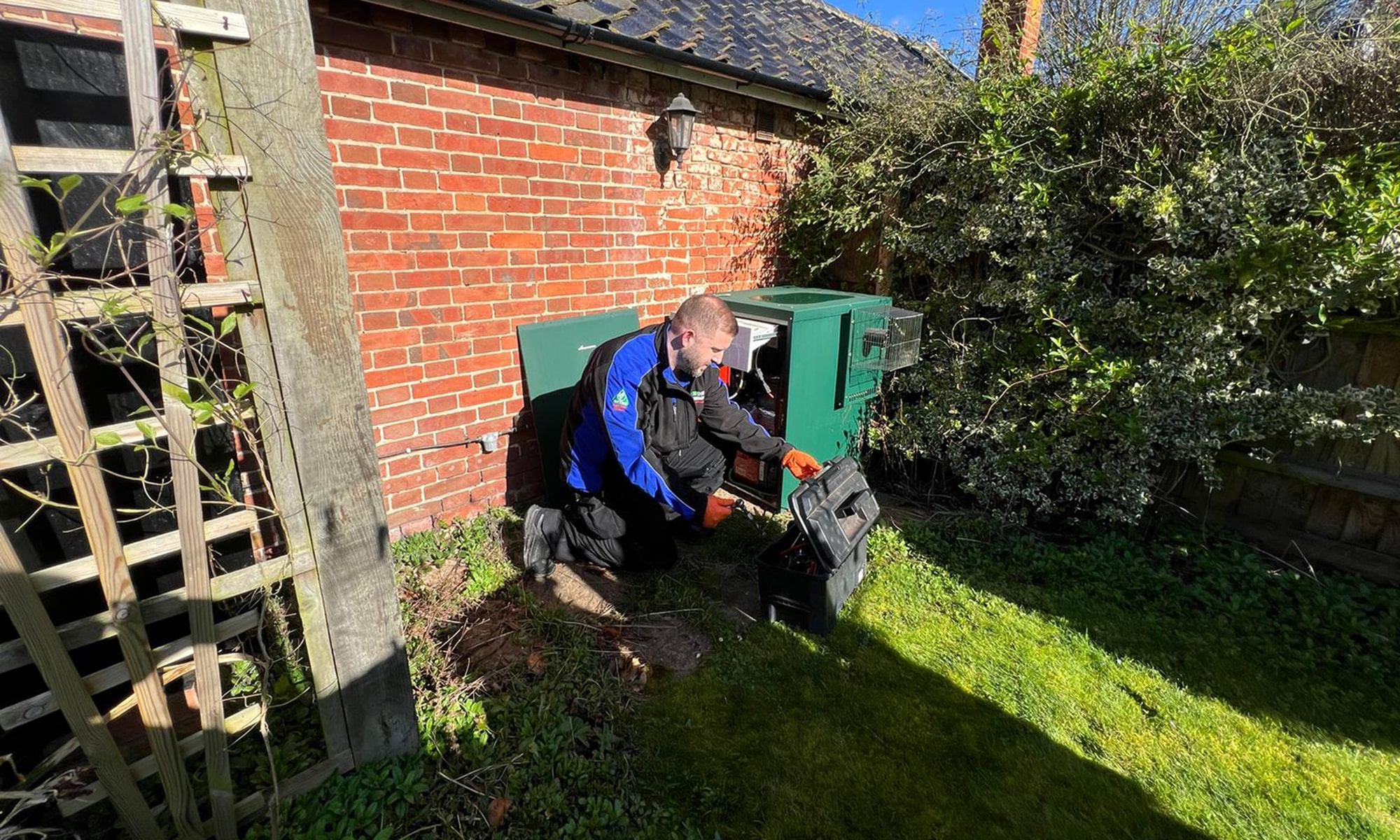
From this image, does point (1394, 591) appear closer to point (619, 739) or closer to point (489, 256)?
point (619, 739)

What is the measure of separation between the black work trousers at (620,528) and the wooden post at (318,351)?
1.48 meters

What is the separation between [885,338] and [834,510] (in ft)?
5.99

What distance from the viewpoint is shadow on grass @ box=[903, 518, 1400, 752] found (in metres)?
3.00

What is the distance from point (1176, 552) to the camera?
13.0ft

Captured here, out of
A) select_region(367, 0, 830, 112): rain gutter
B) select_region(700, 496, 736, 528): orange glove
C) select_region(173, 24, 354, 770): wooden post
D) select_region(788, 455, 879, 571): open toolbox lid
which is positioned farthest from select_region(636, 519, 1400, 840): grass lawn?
select_region(367, 0, 830, 112): rain gutter

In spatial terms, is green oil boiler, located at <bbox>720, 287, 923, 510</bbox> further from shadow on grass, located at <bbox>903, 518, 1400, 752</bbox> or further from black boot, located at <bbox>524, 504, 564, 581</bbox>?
black boot, located at <bbox>524, 504, 564, 581</bbox>

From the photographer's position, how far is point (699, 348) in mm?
3305

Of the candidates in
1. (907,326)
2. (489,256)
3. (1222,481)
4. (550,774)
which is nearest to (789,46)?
(907,326)

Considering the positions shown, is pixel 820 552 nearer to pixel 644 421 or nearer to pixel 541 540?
pixel 644 421

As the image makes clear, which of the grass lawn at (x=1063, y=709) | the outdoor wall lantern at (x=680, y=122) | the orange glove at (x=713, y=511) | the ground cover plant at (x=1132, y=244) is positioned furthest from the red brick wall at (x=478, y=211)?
the grass lawn at (x=1063, y=709)

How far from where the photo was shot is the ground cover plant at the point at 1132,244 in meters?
3.20

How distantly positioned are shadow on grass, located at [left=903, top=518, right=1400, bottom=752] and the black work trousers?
1.78 m

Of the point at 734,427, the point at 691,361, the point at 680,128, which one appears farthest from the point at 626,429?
the point at 680,128

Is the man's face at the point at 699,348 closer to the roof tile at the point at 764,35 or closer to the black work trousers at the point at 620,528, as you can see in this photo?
the black work trousers at the point at 620,528
